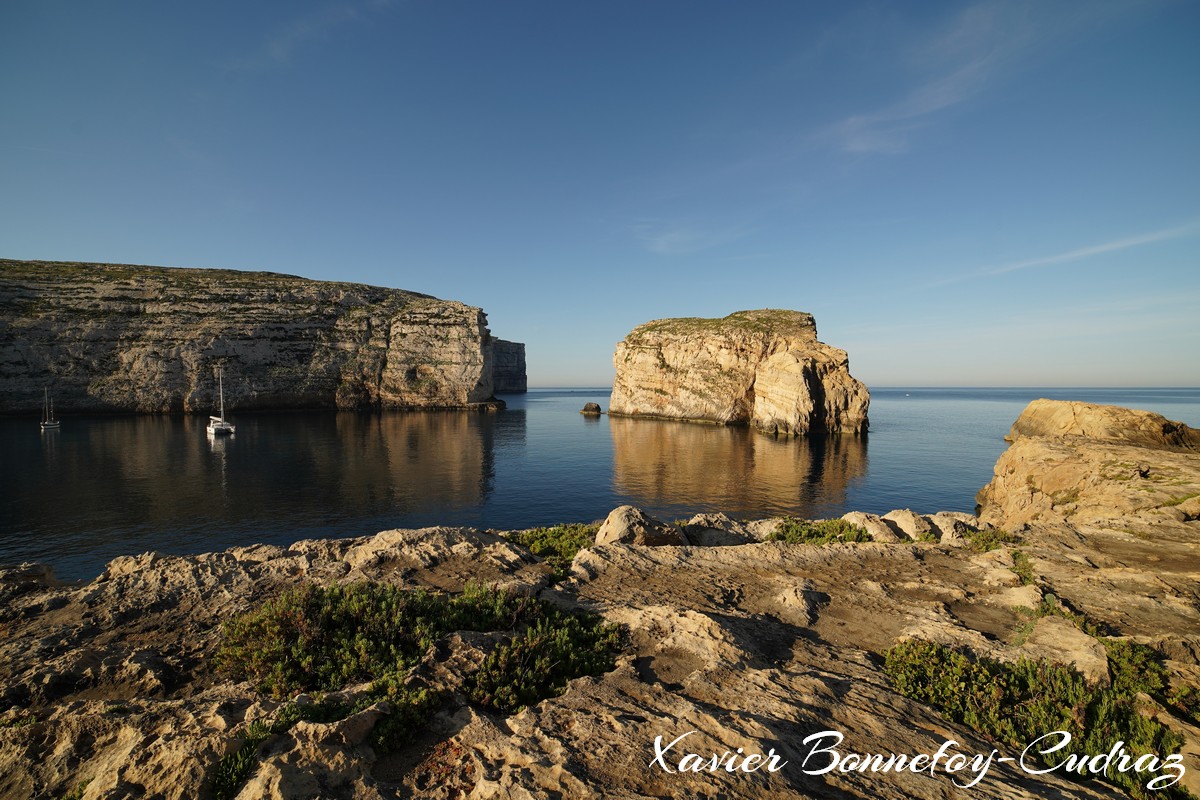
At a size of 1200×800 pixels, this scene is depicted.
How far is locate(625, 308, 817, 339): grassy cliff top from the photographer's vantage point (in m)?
106

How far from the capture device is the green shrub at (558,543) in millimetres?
14768

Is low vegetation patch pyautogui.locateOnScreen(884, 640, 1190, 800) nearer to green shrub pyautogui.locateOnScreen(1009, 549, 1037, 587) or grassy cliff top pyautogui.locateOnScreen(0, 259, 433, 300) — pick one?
green shrub pyautogui.locateOnScreen(1009, 549, 1037, 587)

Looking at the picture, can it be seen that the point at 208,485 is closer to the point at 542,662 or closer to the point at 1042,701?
the point at 542,662

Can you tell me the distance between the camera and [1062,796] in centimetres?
554

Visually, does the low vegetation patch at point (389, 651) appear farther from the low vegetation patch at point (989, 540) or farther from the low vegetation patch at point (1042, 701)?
the low vegetation patch at point (989, 540)

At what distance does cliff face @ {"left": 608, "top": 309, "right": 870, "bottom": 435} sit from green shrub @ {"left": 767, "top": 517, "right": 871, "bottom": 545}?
66898 millimetres

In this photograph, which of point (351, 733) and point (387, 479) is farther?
point (387, 479)

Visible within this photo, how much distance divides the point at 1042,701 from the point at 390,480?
4503 cm

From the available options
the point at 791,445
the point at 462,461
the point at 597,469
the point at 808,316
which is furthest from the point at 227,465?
the point at 808,316

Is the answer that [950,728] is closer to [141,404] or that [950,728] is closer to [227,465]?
[227,465]

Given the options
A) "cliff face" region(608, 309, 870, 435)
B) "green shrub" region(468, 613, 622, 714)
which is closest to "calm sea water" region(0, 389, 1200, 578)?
"cliff face" region(608, 309, 870, 435)

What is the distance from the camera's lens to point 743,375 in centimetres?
10012

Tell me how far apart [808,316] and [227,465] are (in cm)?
11317

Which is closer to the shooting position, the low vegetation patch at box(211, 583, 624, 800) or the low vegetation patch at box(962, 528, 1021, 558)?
the low vegetation patch at box(211, 583, 624, 800)
